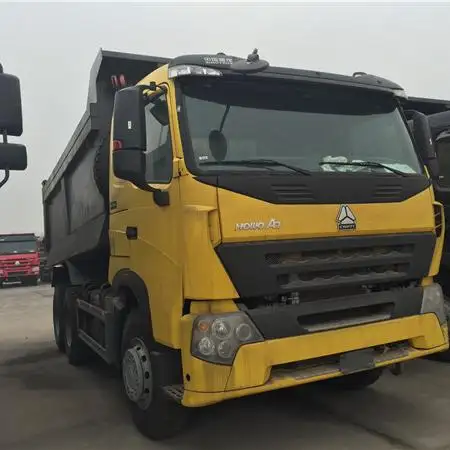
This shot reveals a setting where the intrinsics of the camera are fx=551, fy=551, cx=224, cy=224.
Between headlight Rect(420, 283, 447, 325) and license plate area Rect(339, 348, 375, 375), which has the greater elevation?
headlight Rect(420, 283, 447, 325)

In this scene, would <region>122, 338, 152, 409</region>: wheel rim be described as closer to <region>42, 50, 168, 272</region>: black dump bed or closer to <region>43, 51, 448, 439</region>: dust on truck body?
<region>43, 51, 448, 439</region>: dust on truck body

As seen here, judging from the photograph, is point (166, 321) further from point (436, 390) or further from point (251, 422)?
point (436, 390)

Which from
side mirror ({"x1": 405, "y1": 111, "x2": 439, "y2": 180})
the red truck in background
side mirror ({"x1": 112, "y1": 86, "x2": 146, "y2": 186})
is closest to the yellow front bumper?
side mirror ({"x1": 112, "y1": 86, "x2": 146, "y2": 186})

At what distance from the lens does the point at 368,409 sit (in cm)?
458

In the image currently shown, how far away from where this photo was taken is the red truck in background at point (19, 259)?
24.3m

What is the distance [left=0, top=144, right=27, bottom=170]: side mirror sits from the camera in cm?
376

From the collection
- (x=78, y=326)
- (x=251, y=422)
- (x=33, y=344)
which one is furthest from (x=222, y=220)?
(x=33, y=344)

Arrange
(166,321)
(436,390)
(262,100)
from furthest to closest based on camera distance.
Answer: (436,390) → (262,100) → (166,321)

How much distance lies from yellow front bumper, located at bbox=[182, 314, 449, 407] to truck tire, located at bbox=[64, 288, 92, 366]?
11.7ft

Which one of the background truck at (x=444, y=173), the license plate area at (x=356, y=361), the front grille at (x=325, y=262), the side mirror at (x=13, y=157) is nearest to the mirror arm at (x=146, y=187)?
the front grille at (x=325, y=262)

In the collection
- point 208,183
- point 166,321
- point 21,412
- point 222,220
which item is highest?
point 208,183

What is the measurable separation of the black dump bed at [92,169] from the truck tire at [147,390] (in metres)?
1.22

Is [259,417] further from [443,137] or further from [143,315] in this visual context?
[443,137]

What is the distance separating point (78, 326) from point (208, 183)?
3.71m
